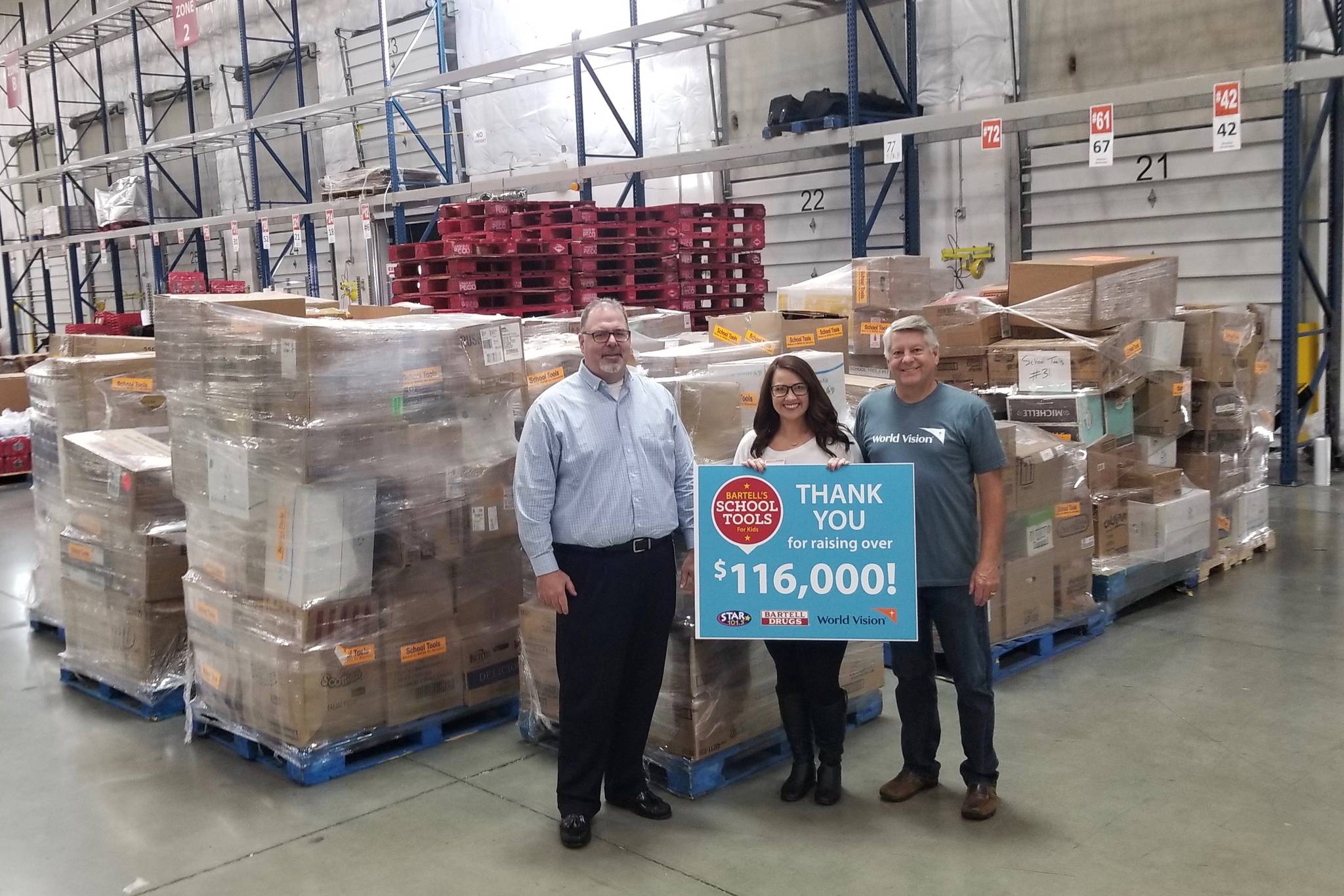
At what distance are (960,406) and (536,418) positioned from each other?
131 cm

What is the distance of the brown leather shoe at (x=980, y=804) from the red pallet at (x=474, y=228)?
7.87 m

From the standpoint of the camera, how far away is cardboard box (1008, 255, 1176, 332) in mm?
5883

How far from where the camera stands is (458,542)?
451 cm

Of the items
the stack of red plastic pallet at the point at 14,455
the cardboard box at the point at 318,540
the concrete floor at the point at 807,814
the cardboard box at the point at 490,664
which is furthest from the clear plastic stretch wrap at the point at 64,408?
the stack of red plastic pallet at the point at 14,455

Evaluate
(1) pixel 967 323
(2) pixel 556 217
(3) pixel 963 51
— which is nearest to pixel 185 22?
(2) pixel 556 217

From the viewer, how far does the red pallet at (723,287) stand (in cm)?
1109

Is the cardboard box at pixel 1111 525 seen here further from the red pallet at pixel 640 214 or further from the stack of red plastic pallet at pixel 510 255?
the red pallet at pixel 640 214

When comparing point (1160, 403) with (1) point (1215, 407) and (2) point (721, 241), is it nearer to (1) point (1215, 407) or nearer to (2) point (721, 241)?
(1) point (1215, 407)

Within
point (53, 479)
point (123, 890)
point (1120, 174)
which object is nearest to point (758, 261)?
point (1120, 174)

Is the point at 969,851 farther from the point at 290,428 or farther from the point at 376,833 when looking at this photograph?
the point at 290,428

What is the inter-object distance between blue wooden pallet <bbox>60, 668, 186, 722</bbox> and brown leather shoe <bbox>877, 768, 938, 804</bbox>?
3147mm

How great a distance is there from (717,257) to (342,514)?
25.1 feet

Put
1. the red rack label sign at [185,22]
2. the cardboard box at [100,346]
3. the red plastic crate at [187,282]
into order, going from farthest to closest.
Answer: the red plastic crate at [187,282]
the red rack label sign at [185,22]
the cardboard box at [100,346]

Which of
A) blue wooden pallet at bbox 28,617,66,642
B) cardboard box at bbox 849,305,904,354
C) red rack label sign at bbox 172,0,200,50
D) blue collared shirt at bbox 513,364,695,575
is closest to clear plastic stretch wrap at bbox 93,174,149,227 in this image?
red rack label sign at bbox 172,0,200,50
